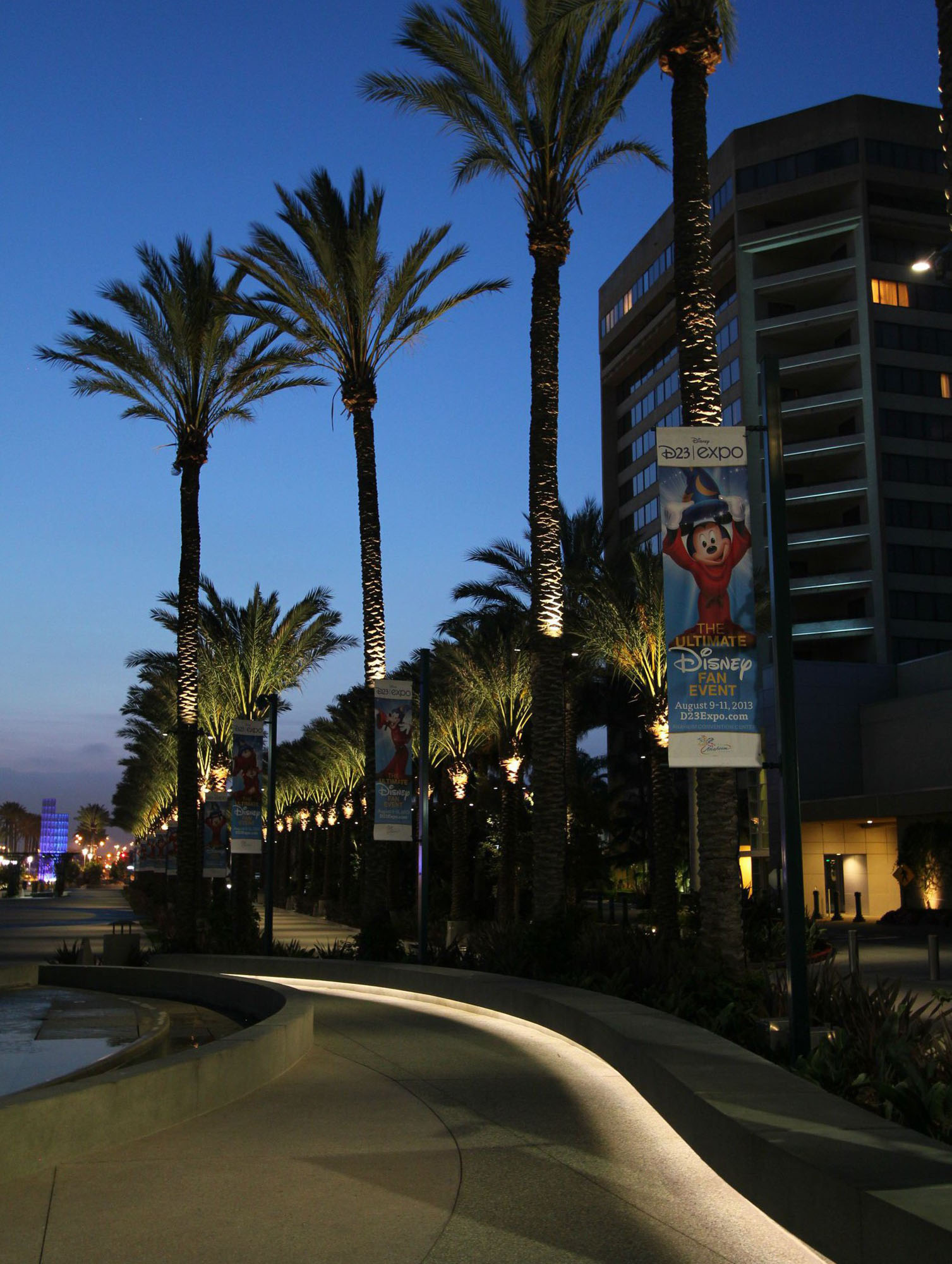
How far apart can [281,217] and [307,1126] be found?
2163 centimetres

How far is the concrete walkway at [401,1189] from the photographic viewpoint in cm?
621

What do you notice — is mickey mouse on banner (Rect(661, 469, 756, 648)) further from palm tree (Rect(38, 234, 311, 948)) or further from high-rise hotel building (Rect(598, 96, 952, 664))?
high-rise hotel building (Rect(598, 96, 952, 664))

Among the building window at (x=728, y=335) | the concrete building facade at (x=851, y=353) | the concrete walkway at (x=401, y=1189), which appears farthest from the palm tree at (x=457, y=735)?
the building window at (x=728, y=335)

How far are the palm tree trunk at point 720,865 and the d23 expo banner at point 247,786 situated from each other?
16314 mm

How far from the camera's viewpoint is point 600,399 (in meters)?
105

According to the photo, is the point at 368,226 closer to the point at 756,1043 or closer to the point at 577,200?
the point at 577,200

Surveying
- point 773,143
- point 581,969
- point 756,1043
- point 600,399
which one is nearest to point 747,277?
point 773,143

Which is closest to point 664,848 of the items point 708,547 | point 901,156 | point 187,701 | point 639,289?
point 187,701

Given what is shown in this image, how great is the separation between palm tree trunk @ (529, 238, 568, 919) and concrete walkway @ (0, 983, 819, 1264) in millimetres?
9089

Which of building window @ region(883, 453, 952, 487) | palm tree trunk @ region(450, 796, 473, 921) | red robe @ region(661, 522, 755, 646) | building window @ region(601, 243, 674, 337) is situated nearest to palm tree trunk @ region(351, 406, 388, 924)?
red robe @ region(661, 522, 755, 646)

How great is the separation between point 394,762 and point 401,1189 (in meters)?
15.5

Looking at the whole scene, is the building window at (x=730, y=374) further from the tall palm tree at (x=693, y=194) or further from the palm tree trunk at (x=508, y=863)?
the tall palm tree at (x=693, y=194)

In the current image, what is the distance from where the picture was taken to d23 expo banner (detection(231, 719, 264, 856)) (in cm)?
3011

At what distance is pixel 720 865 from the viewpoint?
15.4 metres
